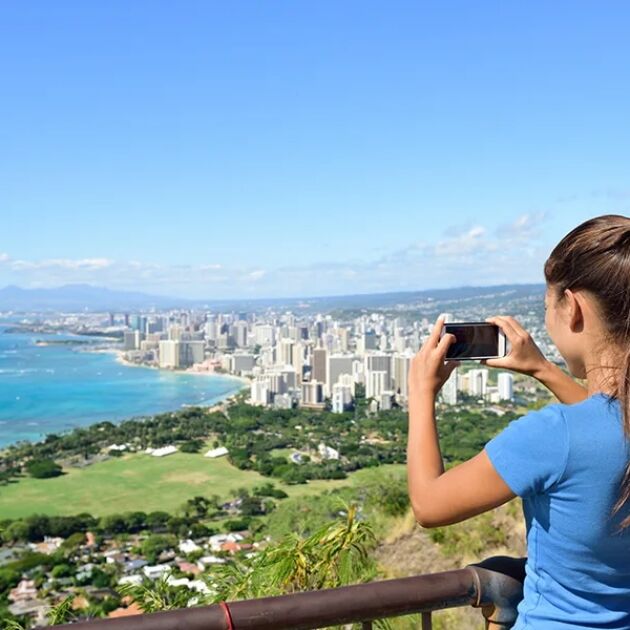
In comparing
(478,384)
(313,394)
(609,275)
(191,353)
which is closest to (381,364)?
(313,394)

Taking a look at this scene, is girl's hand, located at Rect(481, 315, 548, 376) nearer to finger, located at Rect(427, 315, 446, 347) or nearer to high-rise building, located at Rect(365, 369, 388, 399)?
finger, located at Rect(427, 315, 446, 347)

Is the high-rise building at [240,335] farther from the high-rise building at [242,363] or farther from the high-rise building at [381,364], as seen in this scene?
the high-rise building at [381,364]

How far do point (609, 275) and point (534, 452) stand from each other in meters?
0.18

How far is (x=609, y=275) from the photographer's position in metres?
Answer: 0.71

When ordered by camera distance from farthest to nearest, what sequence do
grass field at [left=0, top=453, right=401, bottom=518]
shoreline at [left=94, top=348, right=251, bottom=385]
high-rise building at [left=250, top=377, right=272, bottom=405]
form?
shoreline at [left=94, top=348, right=251, bottom=385] → high-rise building at [left=250, top=377, right=272, bottom=405] → grass field at [left=0, top=453, right=401, bottom=518]

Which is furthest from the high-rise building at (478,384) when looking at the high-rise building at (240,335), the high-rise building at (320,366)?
the high-rise building at (240,335)

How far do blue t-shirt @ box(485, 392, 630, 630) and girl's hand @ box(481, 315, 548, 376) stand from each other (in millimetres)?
212

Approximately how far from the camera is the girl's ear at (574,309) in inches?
28.9

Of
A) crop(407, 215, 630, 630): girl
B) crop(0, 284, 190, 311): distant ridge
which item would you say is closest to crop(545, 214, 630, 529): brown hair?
crop(407, 215, 630, 630): girl

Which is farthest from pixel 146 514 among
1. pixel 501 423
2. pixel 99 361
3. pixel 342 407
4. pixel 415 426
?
pixel 99 361

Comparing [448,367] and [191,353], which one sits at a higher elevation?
[448,367]

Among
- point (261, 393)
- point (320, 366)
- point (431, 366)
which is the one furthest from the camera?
point (320, 366)

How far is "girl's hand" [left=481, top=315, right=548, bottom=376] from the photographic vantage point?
91 centimetres

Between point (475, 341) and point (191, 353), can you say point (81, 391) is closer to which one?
point (191, 353)
